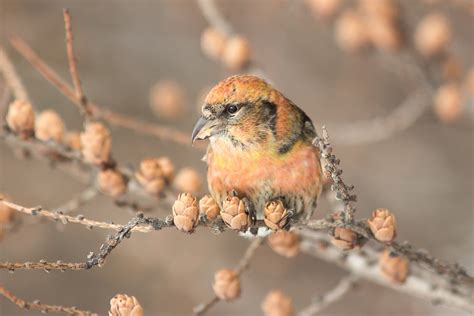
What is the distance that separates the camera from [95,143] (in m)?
2.20

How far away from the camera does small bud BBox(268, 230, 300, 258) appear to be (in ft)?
7.22

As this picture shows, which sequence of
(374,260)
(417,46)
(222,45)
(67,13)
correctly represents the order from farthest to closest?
(417,46) < (222,45) < (374,260) < (67,13)

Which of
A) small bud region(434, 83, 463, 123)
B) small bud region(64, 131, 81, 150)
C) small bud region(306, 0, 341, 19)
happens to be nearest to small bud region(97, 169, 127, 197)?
small bud region(64, 131, 81, 150)

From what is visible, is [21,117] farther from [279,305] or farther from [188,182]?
[279,305]

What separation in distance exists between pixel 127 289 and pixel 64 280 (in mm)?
467

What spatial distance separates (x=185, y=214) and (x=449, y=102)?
1858 mm

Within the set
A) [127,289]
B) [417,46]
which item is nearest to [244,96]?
[417,46]

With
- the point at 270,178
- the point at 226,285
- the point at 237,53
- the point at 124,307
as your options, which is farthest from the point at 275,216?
the point at 237,53

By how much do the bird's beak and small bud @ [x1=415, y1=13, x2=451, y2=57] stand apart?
5.13 feet

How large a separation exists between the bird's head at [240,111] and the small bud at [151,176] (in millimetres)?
233

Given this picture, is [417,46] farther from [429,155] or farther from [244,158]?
[429,155]

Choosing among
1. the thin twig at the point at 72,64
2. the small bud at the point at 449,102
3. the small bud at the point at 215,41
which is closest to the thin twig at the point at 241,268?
the thin twig at the point at 72,64

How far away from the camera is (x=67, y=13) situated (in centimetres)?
200

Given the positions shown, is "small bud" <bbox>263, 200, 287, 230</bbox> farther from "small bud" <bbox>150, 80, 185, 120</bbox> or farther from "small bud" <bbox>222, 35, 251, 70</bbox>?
"small bud" <bbox>150, 80, 185, 120</bbox>
